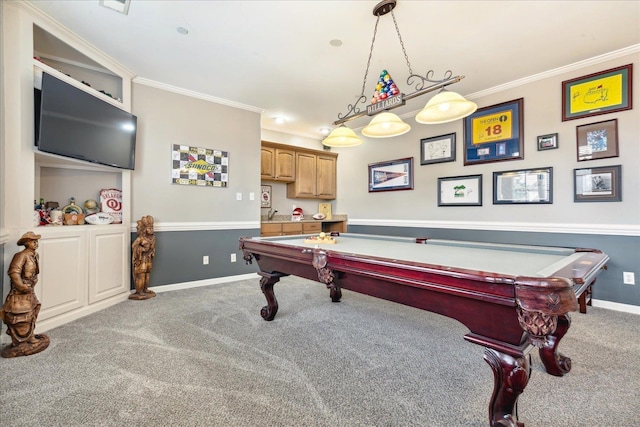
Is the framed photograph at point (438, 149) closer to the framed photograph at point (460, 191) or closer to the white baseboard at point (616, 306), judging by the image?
the framed photograph at point (460, 191)

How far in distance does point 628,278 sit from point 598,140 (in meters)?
1.39

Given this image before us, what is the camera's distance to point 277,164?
4789 mm

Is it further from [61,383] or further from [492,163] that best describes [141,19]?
[492,163]

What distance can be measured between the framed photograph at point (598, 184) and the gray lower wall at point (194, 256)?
4002mm

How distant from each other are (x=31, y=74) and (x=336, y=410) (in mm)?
3244

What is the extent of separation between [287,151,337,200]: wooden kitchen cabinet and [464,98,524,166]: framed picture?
2464mm

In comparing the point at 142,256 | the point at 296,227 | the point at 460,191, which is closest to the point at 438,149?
the point at 460,191

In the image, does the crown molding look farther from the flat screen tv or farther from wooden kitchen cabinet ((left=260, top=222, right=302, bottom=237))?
wooden kitchen cabinet ((left=260, top=222, right=302, bottom=237))

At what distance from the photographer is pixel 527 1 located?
2074mm

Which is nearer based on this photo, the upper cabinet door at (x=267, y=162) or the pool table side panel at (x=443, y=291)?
the pool table side panel at (x=443, y=291)

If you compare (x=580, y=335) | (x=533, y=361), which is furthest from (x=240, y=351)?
(x=580, y=335)

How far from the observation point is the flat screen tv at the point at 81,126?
7.47 ft

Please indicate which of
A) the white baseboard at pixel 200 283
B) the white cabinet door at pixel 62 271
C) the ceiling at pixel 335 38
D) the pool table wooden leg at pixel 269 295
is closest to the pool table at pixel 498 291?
the pool table wooden leg at pixel 269 295

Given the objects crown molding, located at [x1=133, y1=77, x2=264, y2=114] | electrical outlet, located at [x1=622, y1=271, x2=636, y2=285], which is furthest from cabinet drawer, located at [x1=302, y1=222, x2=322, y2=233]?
electrical outlet, located at [x1=622, y1=271, x2=636, y2=285]
